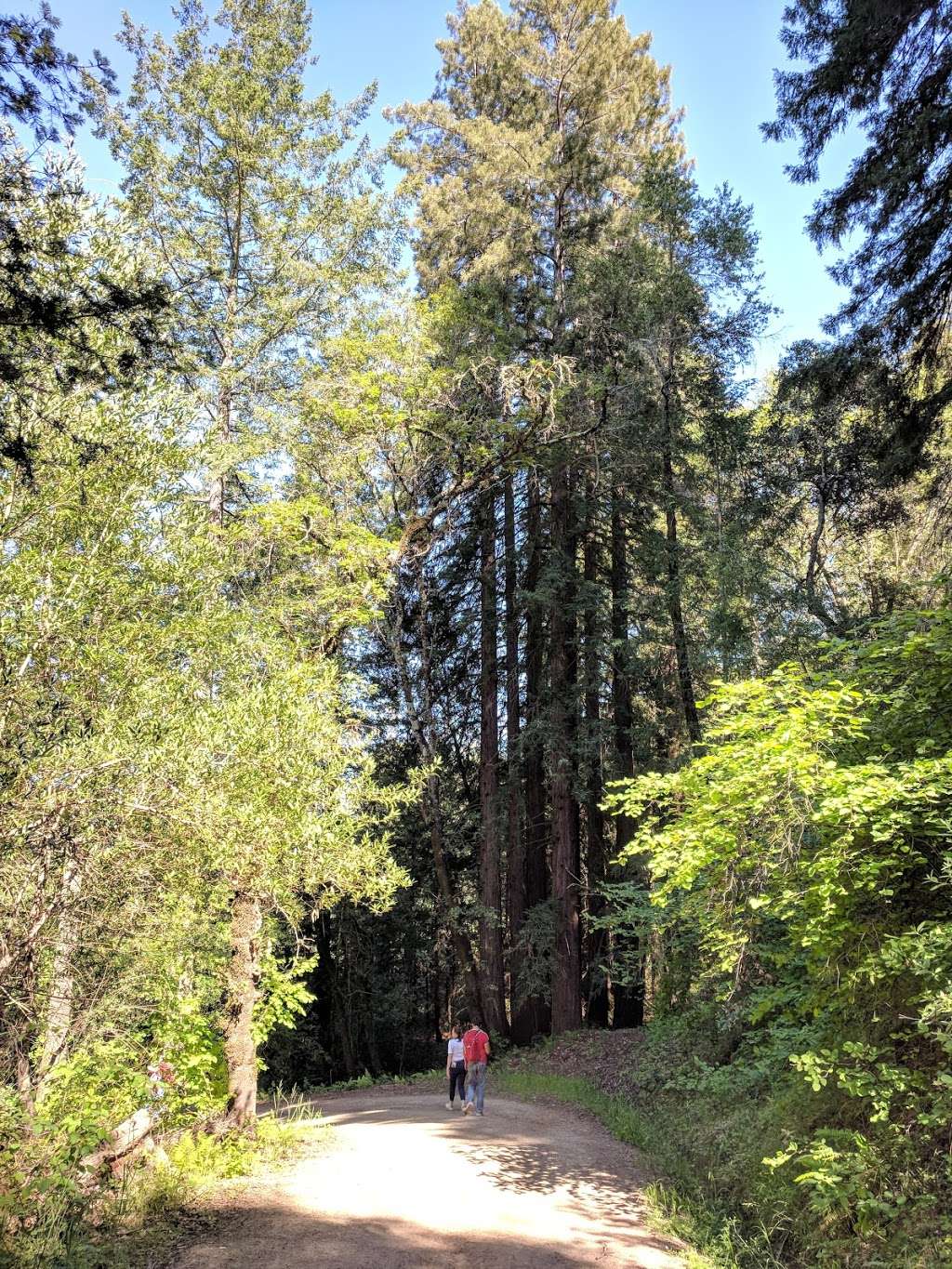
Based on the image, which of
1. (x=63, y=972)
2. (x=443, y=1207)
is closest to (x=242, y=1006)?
(x=63, y=972)

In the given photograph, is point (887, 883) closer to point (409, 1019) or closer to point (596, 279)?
point (596, 279)

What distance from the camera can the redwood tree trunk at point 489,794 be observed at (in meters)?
18.4

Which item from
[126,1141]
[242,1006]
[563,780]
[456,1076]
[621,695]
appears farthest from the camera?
[621,695]

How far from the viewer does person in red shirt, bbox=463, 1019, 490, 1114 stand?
451 inches

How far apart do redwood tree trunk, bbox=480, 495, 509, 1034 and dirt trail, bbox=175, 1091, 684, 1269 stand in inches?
327

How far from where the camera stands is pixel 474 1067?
11516 mm

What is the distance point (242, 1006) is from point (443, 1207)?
3.05 meters

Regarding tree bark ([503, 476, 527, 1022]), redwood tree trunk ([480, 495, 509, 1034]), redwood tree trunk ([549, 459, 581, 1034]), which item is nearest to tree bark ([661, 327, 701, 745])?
redwood tree trunk ([549, 459, 581, 1034])

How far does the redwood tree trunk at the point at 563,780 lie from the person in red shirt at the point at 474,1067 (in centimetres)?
629

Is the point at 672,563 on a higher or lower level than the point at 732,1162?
higher

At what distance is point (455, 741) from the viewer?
23609 mm

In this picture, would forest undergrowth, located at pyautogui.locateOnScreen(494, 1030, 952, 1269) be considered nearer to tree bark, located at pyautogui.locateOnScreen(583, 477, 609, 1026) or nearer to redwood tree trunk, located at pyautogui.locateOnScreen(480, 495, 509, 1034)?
redwood tree trunk, located at pyautogui.locateOnScreen(480, 495, 509, 1034)

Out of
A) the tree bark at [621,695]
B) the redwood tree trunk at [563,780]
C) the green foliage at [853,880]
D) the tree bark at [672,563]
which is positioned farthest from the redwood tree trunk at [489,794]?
the green foliage at [853,880]

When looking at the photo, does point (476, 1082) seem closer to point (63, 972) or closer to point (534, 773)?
point (63, 972)
